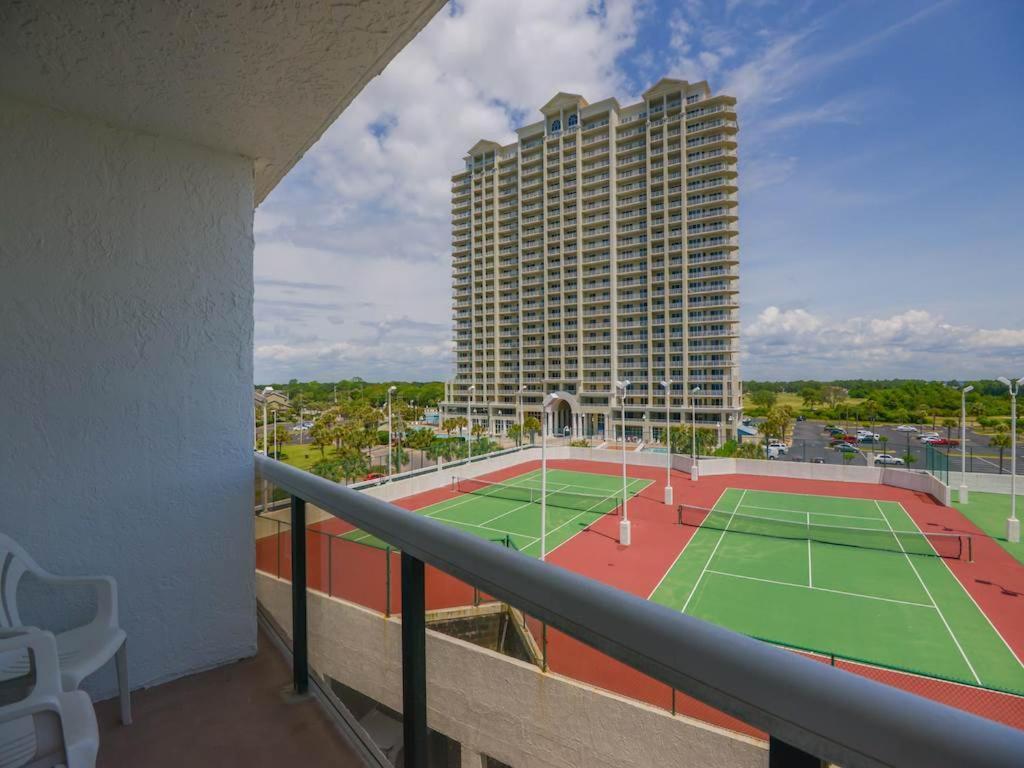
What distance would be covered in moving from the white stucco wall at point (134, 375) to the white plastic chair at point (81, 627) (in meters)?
0.16

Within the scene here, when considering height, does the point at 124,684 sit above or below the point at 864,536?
above

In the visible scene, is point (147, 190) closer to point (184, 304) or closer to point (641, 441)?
point (184, 304)

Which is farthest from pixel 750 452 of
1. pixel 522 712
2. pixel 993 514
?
pixel 522 712

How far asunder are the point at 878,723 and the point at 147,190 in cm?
267

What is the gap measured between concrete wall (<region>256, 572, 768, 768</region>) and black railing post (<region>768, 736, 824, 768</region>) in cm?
1

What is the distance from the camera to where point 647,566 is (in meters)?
15.6

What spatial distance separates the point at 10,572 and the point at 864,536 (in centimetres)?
2207

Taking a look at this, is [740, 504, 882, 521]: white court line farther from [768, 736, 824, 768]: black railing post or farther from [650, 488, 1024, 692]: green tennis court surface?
[768, 736, 824, 768]: black railing post

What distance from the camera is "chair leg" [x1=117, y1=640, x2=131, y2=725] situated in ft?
5.82

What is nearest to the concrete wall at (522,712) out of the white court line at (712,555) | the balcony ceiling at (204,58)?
the balcony ceiling at (204,58)

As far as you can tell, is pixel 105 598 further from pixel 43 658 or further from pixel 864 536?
pixel 864 536

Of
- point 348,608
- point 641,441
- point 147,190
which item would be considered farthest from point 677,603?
point 641,441

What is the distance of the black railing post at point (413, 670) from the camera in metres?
1.13

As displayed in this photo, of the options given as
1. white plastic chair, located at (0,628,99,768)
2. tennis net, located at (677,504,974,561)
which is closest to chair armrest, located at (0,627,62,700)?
white plastic chair, located at (0,628,99,768)
